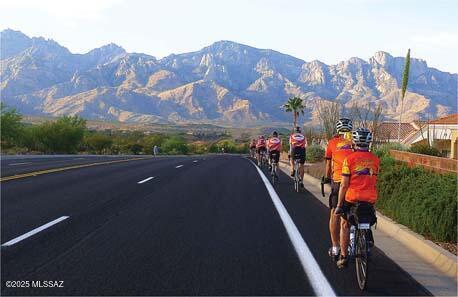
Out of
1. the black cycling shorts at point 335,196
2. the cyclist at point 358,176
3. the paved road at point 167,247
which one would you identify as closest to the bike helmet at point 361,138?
the cyclist at point 358,176

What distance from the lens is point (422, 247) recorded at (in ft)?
28.5

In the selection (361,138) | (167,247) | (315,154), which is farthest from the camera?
(315,154)

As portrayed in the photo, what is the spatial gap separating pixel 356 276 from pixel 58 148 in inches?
2158

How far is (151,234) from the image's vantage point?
31.2ft

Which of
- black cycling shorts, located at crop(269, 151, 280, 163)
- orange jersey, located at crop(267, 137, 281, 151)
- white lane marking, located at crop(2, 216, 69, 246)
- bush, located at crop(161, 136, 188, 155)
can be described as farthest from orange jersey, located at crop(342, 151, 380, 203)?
bush, located at crop(161, 136, 188, 155)

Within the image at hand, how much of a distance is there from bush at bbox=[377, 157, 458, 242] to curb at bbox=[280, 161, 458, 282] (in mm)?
237

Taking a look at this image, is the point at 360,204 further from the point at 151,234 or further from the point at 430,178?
the point at 430,178

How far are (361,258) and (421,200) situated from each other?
12.0 ft

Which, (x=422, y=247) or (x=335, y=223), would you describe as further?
(x=422, y=247)

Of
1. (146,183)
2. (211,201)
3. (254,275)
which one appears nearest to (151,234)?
(254,275)

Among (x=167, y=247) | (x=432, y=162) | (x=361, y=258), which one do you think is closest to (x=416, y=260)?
(x=361, y=258)

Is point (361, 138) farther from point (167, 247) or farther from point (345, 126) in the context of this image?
point (167, 247)

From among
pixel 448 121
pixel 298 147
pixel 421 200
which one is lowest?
pixel 421 200

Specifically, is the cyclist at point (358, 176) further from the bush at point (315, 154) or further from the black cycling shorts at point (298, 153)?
the bush at point (315, 154)
